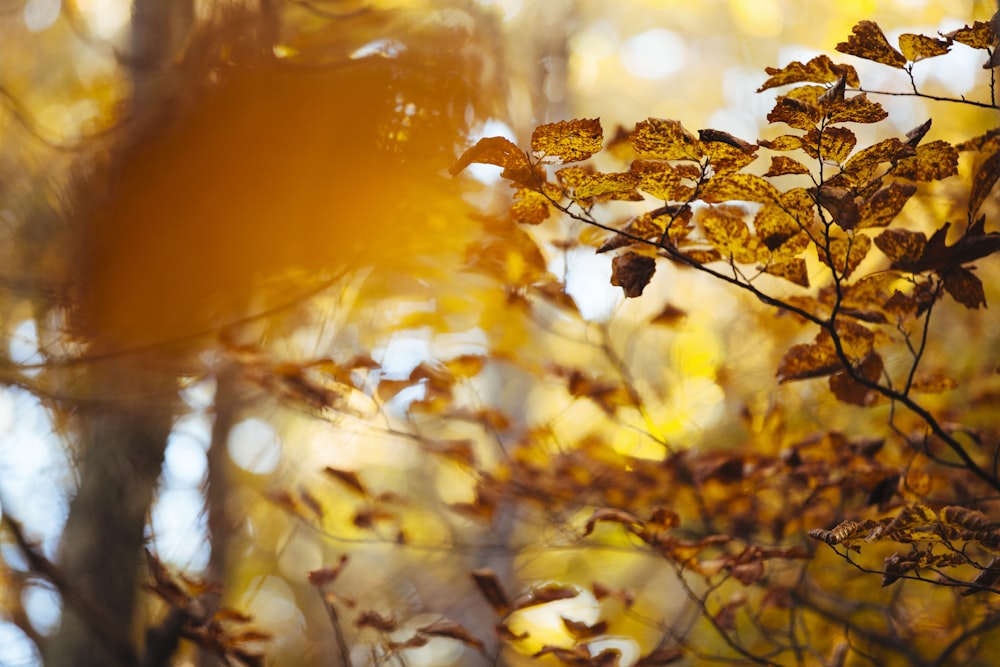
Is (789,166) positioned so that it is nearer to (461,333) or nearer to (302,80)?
(302,80)

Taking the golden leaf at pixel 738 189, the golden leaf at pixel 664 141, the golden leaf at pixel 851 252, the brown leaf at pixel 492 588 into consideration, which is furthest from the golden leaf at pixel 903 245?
the brown leaf at pixel 492 588

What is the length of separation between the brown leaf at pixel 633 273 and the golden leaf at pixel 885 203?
0.22 m

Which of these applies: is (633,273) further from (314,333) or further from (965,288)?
(314,333)

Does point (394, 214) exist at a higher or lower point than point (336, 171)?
lower

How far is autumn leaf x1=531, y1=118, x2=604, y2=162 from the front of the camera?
0.53 m

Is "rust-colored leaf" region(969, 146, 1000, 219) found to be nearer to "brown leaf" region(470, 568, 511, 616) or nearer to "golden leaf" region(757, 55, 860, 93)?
"golden leaf" region(757, 55, 860, 93)

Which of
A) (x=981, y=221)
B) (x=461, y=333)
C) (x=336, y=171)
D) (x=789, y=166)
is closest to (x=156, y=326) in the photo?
(x=336, y=171)

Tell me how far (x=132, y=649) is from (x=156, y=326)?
570 mm

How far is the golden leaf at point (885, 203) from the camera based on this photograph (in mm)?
600

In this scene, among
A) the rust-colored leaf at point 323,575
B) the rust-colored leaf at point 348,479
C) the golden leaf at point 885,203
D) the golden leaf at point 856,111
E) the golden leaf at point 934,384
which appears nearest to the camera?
the golden leaf at point 856,111

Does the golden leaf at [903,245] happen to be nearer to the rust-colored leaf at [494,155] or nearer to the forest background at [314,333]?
the forest background at [314,333]

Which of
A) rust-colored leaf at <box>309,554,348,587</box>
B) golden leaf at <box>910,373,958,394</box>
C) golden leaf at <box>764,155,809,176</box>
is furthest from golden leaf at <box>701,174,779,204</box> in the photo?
rust-colored leaf at <box>309,554,348,587</box>

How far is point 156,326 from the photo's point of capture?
3.94ft

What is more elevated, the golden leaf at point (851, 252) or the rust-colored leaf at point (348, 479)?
the golden leaf at point (851, 252)
